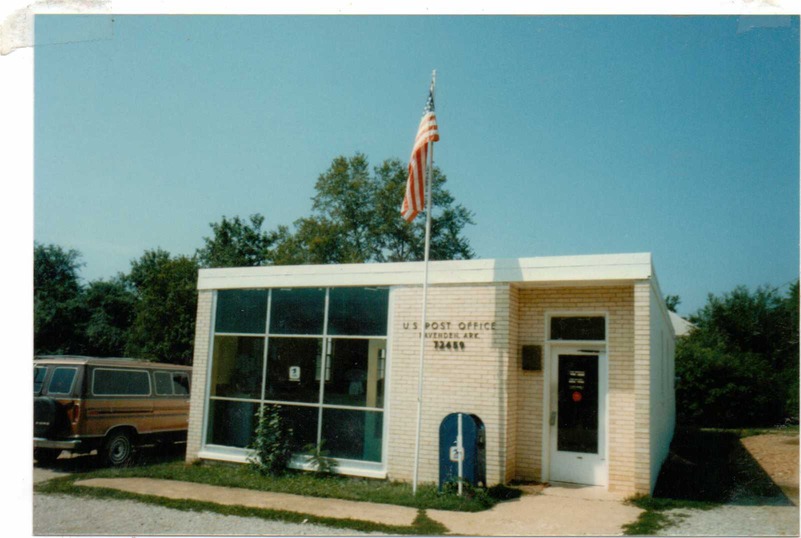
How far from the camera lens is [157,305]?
2938 centimetres

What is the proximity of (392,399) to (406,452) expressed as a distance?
0.86 m

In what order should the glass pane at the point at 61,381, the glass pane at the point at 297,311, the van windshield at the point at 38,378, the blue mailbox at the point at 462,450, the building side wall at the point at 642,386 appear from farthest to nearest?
the van windshield at the point at 38,378 < the glass pane at the point at 61,381 < the glass pane at the point at 297,311 < the blue mailbox at the point at 462,450 < the building side wall at the point at 642,386

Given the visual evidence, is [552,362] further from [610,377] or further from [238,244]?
[238,244]

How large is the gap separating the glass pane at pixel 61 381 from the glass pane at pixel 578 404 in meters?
8.57

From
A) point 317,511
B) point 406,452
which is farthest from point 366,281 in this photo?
point 317,511

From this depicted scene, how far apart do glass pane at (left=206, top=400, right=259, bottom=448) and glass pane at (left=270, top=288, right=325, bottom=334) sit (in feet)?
5.08

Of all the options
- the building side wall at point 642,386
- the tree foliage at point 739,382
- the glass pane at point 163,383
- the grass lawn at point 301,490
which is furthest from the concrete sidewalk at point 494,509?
the tree foliage at point 739,382

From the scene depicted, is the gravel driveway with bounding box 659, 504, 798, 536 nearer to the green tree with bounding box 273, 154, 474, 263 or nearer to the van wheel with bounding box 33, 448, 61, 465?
the van wheel with bounding box 33, 448, 61, 465

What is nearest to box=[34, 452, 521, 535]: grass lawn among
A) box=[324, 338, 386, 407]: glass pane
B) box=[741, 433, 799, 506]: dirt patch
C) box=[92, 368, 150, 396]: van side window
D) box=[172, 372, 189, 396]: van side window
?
box=[324, 338, 386, 407]: glass pane

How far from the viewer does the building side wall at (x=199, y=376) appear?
1142 cm

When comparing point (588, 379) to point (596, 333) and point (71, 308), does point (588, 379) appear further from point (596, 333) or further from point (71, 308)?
point (71, 308)

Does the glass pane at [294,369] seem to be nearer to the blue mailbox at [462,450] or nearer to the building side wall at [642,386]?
the blue mailbox at [462,450]

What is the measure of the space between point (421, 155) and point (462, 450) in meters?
4.47

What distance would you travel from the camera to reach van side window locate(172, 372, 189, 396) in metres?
13.4
